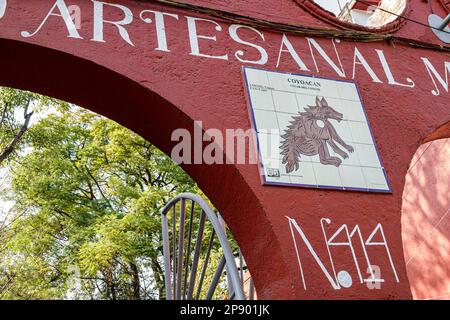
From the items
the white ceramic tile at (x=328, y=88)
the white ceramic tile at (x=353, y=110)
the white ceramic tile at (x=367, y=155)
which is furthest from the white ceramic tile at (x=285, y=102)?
the white ceramic tile at (x=367, y=155)

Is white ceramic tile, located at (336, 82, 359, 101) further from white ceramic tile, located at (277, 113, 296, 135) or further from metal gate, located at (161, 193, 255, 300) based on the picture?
metal gate, located at (161, 193, 255, 300)

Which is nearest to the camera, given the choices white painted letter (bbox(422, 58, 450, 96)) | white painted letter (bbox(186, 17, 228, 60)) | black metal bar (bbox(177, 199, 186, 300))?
white painted letter (bbox(186, 17, 228, 60))

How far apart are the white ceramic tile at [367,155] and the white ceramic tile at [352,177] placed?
0.09 m

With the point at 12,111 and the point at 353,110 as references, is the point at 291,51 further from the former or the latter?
the point at 12,111

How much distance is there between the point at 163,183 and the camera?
9445 mm

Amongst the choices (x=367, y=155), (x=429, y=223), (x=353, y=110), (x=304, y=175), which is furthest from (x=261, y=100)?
(x=429, y=223)

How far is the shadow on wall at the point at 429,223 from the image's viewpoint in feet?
15.9

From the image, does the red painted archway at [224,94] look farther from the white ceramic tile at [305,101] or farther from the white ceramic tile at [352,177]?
the white ceramic tile at [305,101]

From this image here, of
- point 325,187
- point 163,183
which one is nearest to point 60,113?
point 163,183

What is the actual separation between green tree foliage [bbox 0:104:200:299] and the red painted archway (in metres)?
4.76

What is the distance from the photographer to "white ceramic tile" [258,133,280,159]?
283 centimetres

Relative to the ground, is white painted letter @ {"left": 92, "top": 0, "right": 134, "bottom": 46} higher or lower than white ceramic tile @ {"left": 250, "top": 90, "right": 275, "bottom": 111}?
higher

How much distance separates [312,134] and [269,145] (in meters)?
0.34

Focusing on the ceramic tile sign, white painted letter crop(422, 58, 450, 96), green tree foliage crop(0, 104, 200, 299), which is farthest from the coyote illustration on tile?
green tree foliage crop(0, 104, 200, 299)
